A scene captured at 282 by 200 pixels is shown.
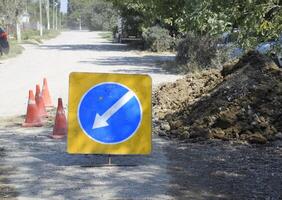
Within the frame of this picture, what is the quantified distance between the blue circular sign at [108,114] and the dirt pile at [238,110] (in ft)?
5.86

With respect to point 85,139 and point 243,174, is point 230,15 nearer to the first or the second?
point 243,174

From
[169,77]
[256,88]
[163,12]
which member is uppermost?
[163,12]

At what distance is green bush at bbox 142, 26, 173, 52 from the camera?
36.1m

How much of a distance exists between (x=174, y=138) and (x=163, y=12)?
191cm

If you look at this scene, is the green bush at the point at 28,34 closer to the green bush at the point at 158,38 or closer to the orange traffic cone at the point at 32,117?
the green bush at the point at 158,38

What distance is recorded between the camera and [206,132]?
7914 millimetres

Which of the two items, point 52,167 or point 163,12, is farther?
point 163,12

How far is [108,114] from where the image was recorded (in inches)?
252

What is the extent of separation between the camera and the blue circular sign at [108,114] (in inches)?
252

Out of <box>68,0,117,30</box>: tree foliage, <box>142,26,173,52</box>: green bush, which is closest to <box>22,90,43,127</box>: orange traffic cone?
<box>142,26,173,52</box>: green bush

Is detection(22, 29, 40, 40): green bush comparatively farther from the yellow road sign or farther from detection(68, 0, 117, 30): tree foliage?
detection(68, 0, 117, 30): tree foliage

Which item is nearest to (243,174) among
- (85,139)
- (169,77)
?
(85,139)

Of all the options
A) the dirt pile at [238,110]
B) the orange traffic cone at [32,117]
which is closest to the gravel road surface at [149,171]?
the dirt pile at [238,110]

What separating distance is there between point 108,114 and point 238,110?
2.50 m
